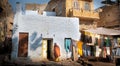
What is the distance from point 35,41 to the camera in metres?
21.2

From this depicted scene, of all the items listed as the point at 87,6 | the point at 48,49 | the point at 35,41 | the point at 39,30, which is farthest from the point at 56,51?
the point at 87,6

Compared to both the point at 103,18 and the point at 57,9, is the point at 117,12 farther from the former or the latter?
the point at 57,9

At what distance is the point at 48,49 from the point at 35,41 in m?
2.10

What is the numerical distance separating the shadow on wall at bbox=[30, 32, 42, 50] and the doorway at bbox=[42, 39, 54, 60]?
77 cm

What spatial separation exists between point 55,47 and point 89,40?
167 inches

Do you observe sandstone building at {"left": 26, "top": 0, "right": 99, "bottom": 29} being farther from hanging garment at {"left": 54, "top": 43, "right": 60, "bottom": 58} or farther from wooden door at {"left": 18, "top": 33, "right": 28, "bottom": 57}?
wooden door at {"left": 18, "top": 33, "right": 28, "bottom": 57}

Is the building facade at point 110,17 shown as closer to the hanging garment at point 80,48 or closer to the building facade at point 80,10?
the building facade at point 80,10

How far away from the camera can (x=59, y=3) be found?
31516 millimetres

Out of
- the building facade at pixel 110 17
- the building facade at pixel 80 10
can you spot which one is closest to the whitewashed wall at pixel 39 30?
the building facade at pixel 80 10

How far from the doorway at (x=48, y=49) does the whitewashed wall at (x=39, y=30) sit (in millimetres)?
651

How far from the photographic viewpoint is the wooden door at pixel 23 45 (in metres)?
20.8

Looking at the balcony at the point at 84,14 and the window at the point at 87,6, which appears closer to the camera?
the balcony at the point at 84,14

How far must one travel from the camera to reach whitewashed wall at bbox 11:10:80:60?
68.8ft

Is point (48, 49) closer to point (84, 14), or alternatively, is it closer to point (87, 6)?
point (84, 14)
